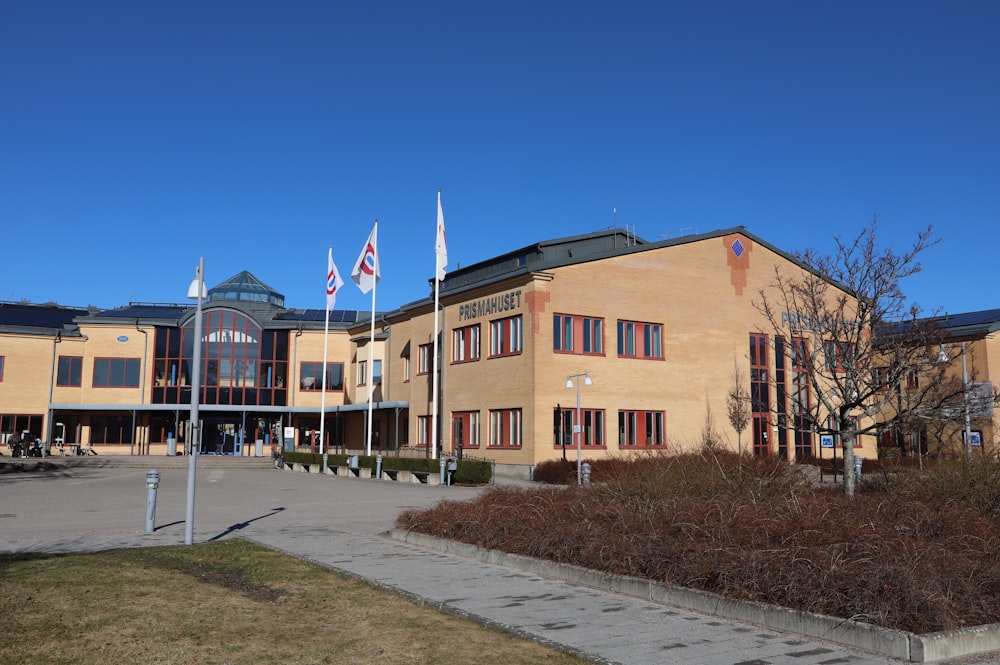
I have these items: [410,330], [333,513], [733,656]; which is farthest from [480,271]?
[733,656]

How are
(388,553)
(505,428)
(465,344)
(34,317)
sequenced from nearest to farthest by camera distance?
(388,553)
(505,428)
(465,344)
(34,317)

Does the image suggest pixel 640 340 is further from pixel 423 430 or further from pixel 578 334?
pixel 423 430

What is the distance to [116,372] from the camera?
186 ft

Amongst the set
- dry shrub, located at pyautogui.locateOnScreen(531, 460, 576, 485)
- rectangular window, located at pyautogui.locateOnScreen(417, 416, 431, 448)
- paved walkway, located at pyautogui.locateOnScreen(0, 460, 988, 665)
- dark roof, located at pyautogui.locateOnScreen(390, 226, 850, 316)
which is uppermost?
dark roof, located at pyautogui.locateOnScreen(390, 226, 850, 316)

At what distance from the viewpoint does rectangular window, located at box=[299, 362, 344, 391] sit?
195 ft

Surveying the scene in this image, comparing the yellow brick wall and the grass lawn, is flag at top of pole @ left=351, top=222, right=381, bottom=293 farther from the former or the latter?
the grass lawn

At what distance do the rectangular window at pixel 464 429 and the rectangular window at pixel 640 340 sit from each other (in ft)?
24.5

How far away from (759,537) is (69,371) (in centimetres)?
5511

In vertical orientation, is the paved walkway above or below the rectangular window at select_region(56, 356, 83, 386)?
below

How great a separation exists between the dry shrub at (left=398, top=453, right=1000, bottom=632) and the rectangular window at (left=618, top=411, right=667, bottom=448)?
22.9m

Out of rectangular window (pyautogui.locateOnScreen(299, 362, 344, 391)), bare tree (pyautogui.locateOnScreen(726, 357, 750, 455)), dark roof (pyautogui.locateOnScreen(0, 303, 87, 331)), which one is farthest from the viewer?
rectangular window (pyautogui.locateOnScreen(299, 362, 344, 391))

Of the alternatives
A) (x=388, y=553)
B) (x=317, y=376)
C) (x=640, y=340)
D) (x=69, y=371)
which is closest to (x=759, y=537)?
(x=388, y=553)

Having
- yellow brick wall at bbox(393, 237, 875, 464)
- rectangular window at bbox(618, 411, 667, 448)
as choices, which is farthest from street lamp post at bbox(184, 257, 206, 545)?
rectangular window at bbox(618, 411, 667, 448)

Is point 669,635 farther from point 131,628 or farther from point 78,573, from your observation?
point 78,573
